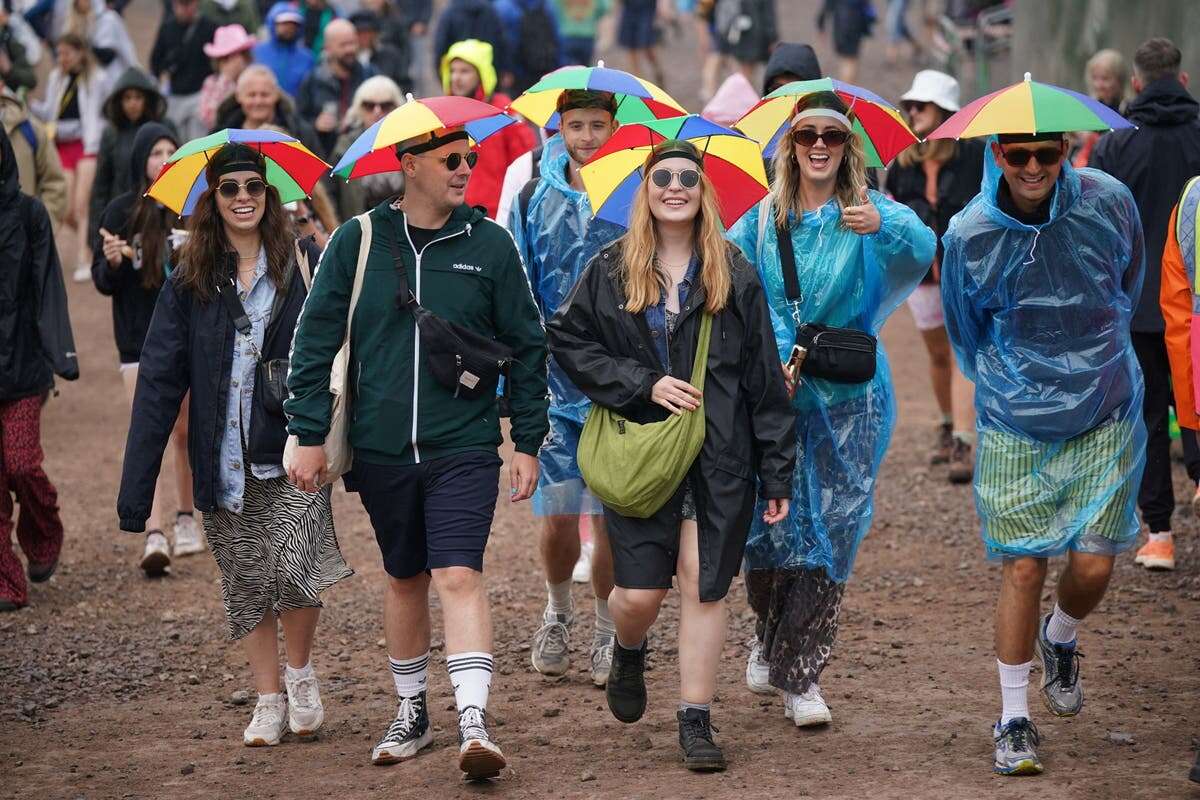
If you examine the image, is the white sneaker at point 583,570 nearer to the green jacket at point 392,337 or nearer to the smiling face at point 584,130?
the smiling face at point 584,130

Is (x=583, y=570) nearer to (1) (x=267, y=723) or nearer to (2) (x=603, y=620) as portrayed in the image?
(2) (x=603, y=620)

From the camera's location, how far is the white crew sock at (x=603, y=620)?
20.6 feet

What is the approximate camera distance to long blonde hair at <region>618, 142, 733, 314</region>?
510 cm

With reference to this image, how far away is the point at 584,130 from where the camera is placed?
241 inches

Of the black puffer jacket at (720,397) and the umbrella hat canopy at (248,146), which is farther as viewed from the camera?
the umbrella hat canopy at (248,146)

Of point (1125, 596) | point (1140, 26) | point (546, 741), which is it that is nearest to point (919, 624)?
point (1125, 596)

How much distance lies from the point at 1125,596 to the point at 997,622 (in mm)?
A: 2197

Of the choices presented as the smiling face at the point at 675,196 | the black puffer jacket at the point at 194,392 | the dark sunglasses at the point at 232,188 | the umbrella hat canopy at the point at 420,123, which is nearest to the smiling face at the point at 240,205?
the dark sunglasses at the point at 232,188

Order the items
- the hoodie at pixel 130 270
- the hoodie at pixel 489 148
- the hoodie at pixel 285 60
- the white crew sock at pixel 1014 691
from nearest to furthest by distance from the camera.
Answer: the white crew sock at pixel 1014 691 < the hoodie at pixel 130 270 < the hoodie at pixel 489 148 < the hoodie at pixel 285 60

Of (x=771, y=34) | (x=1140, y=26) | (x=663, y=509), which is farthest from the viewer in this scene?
(x=771, y=34)

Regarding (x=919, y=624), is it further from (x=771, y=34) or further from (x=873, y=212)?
(x=771, y=34)

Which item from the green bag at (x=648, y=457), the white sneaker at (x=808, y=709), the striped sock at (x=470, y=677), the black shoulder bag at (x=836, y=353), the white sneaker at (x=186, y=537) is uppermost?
the black shoulder bag at (x=836, y=353)

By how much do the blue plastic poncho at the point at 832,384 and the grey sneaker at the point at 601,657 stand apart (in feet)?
2.80

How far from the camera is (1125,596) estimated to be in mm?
7293
